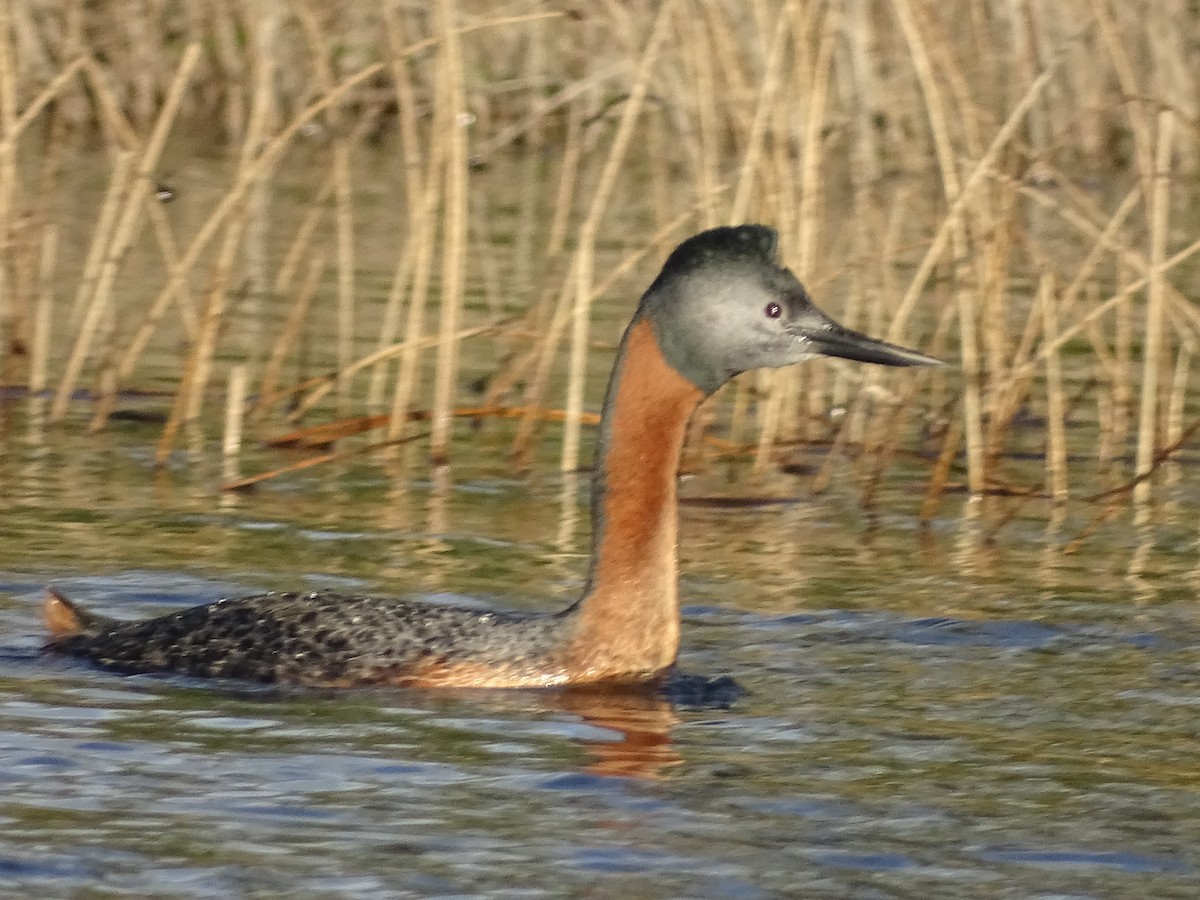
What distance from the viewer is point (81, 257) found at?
559 inches

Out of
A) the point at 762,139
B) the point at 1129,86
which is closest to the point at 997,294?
the point at 1129,86

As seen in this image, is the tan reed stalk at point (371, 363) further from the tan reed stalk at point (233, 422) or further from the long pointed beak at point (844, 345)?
the long pointed beak at point (844, 345)

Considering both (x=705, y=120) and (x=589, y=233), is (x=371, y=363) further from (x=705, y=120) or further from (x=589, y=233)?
(x=705, y=120)

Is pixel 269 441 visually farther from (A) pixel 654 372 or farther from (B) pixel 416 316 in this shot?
(A) pixel 654 372

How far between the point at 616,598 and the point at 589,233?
2901mm

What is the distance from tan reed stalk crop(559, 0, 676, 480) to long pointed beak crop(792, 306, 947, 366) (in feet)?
7.52

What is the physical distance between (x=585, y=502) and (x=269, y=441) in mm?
1431

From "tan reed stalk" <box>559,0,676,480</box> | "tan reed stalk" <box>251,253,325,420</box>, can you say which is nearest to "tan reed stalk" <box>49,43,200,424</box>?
"tan reed stalk" <box>251,253,325,420</box>

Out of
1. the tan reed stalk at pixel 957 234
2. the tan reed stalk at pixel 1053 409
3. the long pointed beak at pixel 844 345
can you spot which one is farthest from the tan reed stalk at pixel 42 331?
the long pointed beak at pixel 844 345

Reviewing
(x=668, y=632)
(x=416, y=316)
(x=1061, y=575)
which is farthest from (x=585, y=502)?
(x=668, y=632)

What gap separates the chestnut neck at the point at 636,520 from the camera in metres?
6.35

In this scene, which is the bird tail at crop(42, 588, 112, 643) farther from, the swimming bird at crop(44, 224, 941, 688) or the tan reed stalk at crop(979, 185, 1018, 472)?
the tan reed stalk at crop(979, 185, 1018, 472)

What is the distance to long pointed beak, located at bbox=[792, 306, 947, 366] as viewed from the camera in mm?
6465

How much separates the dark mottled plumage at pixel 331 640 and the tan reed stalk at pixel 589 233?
2.70 meters
